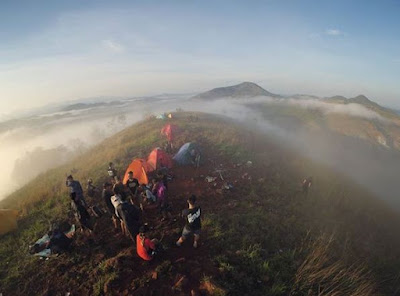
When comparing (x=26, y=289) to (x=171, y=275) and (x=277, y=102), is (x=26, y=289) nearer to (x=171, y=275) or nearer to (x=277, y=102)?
(x=171, y=275)

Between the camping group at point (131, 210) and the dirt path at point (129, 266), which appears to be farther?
the camping group at point (131, 210)

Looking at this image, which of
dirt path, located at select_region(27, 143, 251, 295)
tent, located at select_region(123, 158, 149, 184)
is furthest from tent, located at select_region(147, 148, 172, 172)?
dirt path, located at select_region(27, 143, 251, 295)

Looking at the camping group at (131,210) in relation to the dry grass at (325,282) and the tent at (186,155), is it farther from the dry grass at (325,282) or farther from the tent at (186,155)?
the dry grass at (325,282)

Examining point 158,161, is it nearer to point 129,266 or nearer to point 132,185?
point 132,185

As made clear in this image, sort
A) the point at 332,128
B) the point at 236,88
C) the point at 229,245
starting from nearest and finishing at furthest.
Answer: the point at 229,245
the point at 332,128
the point at 236,88

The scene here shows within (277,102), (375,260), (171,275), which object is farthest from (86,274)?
(277,102)

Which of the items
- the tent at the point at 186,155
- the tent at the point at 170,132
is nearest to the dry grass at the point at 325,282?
the tent at the point at 186,155

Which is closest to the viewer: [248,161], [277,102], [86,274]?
[86,274]

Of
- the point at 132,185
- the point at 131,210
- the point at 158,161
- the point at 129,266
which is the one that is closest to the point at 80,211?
the point at 131,210
